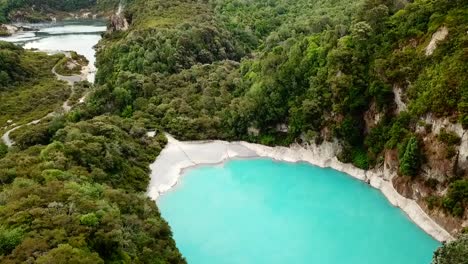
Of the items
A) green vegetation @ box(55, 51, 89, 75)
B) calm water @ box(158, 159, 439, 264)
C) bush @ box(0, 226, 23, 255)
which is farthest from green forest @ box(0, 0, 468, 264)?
green vegetation @ box(55, 51, 89, 75)

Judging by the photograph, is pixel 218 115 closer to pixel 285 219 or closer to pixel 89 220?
pixel 285 219

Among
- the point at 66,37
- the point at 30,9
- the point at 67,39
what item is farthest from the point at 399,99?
the point at 30,9

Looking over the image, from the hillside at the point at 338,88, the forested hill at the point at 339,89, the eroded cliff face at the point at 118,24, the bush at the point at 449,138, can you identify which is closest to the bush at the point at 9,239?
the forested hill at the point at 339,89

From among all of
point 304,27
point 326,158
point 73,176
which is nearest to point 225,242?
point 73,176

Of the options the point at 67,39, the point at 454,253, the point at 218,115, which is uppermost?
the point at 454,253

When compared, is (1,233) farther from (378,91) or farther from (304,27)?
(304,27)
